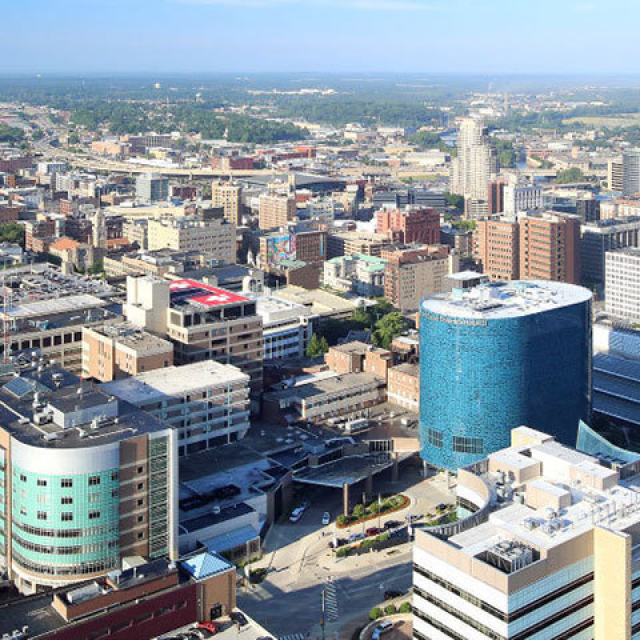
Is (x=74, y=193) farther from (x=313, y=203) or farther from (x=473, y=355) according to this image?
(x=473, y=355)

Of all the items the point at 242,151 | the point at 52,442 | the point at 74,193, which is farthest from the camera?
the point at 242,151

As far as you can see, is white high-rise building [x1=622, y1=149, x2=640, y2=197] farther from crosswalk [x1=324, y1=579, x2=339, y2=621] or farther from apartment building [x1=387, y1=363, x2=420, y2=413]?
crosswalk [x1=324, y1=579, x2=339, y2=621]

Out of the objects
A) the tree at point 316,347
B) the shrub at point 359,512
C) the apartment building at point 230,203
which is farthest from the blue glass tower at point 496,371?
the apartment building at point 230,203

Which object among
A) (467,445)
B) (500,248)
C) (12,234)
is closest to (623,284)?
(500,248)

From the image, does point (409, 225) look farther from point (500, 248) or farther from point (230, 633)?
point (230, 633)

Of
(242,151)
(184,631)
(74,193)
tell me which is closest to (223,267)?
(184,631)

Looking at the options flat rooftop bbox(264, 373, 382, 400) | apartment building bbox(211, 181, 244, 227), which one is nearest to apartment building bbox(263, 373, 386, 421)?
flat rooftop bbox(264, 373, 382, 400)
